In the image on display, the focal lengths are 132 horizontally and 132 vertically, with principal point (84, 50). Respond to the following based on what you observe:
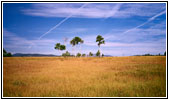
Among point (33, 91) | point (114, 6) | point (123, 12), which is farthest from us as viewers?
point (123, 12)

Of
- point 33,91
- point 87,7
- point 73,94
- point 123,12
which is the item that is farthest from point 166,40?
point 33,91

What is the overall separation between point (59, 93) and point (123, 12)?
233 inches

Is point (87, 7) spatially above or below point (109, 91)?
above

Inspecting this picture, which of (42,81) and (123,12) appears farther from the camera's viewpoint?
(123,12)

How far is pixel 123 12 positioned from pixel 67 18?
11.4 ft

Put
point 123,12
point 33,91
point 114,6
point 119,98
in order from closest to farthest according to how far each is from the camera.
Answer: point 119,98
point 33,91
point 114,6
point 123,12

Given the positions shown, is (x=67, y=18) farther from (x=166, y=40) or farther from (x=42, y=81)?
(x=166, y=40)

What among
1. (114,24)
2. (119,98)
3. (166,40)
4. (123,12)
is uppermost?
(123,12)

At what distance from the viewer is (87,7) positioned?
784 cm

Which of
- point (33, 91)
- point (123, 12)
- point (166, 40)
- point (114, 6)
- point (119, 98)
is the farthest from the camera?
point (123, 12)

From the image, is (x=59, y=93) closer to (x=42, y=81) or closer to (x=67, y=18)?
(x=42, y=81)

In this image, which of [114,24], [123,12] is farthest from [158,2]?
[114,24]

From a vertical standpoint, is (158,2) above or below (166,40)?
above

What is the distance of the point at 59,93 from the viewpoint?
582cm
